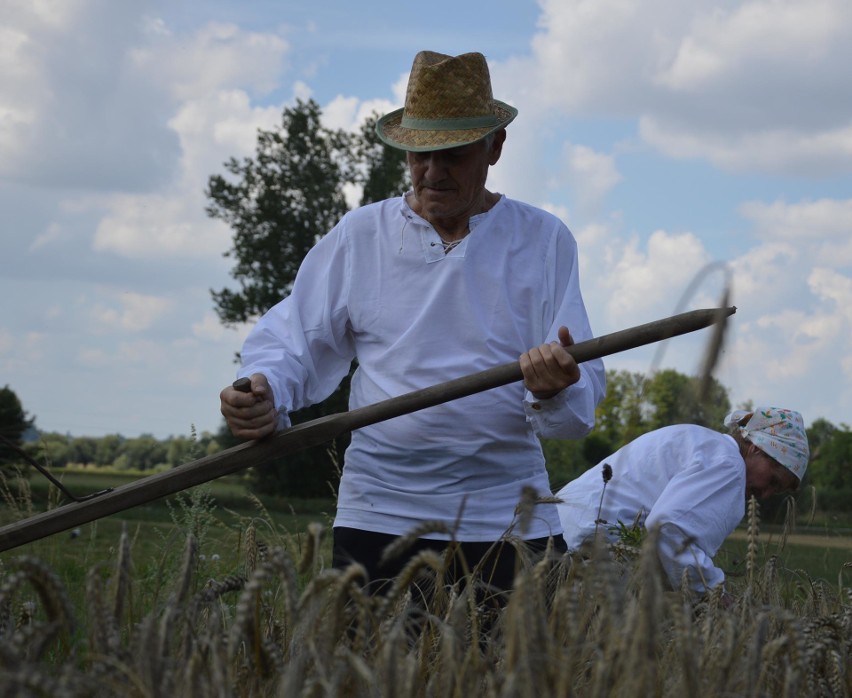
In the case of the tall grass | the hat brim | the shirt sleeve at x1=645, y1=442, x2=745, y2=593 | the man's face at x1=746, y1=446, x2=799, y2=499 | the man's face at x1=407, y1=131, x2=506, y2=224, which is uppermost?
the hat brim

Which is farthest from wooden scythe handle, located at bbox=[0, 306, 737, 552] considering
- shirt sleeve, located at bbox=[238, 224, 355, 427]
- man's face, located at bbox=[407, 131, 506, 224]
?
man's face, located at bbox=[407, 131, 506, 224]

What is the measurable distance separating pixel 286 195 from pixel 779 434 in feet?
73.1

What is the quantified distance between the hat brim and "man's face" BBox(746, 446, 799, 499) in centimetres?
215

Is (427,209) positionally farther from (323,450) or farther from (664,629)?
(323,450)

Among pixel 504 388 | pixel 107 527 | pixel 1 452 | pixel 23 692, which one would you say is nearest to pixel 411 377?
pixel 504 388

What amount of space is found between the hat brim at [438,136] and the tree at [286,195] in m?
21.6

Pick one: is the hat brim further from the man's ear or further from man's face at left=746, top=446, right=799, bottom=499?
man's face at left=746, top=446, right=799, bottom=499

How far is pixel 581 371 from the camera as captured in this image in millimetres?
3084

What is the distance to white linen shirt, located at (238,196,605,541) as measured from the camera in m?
3.09

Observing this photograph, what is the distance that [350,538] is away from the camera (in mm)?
3166

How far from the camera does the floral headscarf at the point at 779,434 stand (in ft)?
15.7

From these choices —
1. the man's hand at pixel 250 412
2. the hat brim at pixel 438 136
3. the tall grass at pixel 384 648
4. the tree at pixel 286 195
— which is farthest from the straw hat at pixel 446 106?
the tree at pixel 286 195

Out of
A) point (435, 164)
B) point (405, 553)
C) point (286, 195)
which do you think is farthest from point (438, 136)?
point (286, 195)

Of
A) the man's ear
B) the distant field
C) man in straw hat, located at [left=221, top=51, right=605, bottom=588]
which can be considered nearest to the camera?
man in straw hat, located at [left=221, top=51, right=605, bottom=588]
